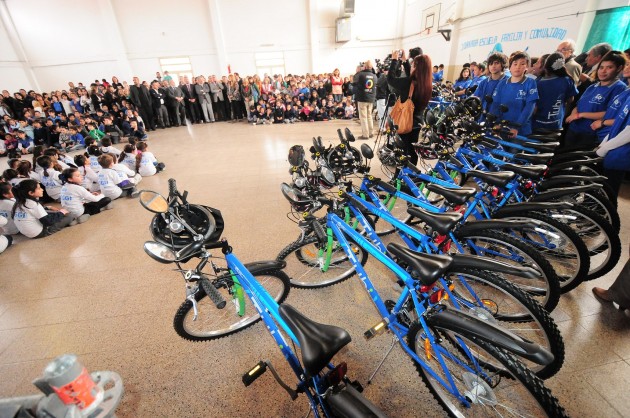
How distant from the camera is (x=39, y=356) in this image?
197 centimetres

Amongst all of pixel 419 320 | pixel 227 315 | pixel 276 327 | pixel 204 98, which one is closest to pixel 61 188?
pixel 227 315

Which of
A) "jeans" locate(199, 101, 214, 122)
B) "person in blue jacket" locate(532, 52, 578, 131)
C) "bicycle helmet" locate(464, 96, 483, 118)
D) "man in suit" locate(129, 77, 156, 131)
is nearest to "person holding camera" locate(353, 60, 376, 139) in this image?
"bicycle helmet" locate(464, 96, 483, 118)

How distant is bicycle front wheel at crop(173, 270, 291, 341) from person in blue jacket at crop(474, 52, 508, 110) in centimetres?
363

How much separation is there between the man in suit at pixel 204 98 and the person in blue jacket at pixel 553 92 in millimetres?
10494

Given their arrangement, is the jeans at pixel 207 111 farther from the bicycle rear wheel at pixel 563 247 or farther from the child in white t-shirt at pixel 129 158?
the bicycle rear wheel at pixel 563 247

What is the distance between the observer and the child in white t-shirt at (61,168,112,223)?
12.5ft

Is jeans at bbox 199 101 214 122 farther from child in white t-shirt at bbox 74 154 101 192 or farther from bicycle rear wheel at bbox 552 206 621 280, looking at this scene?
bicycle rear wheel at bbox 552 206 621 280

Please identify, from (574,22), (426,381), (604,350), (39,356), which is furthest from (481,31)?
(39,356)

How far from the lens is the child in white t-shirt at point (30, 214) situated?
3.41 meters

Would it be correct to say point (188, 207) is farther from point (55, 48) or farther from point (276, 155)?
point (55, 48)

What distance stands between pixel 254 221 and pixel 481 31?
10.6 metres

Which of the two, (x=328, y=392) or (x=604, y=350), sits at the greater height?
(x=328, y=392)

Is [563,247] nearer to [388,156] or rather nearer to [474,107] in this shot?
[388,156]

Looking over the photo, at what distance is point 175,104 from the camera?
34.2 feet
